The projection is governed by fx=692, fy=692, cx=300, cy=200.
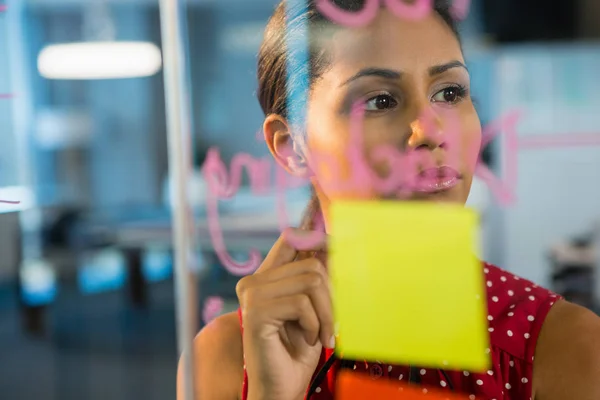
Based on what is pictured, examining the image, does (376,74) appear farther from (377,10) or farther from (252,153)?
(252,153)

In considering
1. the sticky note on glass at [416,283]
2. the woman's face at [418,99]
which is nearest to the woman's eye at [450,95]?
the woman's face at [418,99]

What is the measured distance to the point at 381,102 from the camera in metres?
0.74

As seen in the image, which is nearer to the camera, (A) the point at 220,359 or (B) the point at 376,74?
(B) the point at 376,74

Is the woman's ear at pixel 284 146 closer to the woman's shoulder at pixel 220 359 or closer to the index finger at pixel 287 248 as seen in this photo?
the index finger at pixel 287 248

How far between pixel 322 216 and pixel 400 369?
0.63 feet

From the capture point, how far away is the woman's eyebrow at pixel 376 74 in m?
0.74

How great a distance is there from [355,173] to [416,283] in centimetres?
14

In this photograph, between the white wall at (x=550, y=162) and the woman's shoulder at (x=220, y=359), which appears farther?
the woman's shoulder at (x=220, y=359)

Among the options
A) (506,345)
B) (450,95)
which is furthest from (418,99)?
(506,345)

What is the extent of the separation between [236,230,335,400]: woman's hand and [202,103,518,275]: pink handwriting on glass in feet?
0.13

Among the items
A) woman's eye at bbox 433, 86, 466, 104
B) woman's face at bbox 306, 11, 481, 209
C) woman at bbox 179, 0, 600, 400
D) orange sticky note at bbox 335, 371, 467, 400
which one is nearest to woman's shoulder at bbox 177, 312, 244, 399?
woman at bbox 179, 0, 600, 400

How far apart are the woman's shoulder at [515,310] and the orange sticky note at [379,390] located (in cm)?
8

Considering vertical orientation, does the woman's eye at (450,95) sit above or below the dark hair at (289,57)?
below

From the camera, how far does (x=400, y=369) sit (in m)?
0.77
